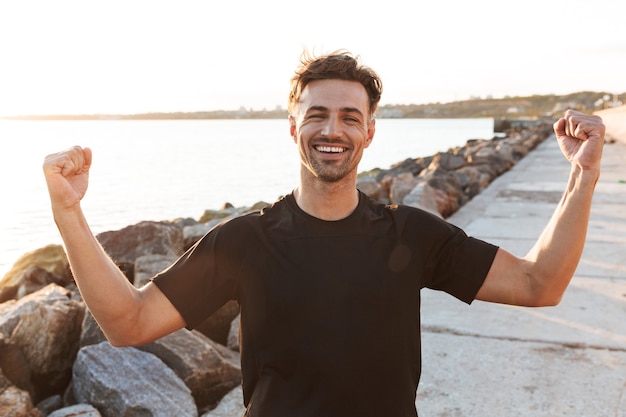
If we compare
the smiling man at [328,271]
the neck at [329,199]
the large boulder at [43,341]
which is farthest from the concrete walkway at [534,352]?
the large boulder at [43,341]

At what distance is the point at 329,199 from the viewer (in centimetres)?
219

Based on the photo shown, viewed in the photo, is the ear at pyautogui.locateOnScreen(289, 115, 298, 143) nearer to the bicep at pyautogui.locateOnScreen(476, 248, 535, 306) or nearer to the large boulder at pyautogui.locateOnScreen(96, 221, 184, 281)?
the bicep at pyautogui.locateOnScreen(476, 248, 535, 306)

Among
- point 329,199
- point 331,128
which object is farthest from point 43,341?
point 331,128

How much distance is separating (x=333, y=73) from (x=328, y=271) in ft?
2.27

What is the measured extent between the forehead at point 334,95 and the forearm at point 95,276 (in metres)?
0.83

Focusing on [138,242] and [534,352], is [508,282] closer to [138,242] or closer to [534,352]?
[534,352]

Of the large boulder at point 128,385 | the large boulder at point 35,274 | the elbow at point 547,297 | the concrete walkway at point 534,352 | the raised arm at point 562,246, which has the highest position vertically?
the raised arm at point 562,246

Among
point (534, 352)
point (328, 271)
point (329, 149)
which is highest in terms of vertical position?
point (329, 149)

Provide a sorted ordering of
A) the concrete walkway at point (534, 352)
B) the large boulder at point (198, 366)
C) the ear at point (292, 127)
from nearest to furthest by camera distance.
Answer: the ear at point (292, 127)
the concrete walkway at point (534, 352)
the large boulder at point (198, 366)

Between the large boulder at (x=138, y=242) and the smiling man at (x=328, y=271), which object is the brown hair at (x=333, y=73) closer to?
the smiling man at (x=328, y=271)

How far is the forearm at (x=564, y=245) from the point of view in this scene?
219 cm

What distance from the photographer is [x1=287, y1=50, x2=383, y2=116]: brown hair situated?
2229mm

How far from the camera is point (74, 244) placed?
1.93 m

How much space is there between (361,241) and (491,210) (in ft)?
23.9
